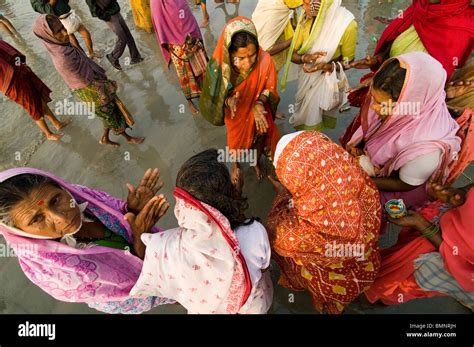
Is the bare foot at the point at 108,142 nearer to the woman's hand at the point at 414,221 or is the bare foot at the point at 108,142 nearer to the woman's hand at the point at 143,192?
the woman's hand at the point at 143,192

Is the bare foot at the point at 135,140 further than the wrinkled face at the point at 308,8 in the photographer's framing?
Yes

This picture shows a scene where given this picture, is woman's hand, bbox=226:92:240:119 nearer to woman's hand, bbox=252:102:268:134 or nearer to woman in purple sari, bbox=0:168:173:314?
woman's hand, bbox=252:102:268:134

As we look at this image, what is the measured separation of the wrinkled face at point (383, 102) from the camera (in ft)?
5.64

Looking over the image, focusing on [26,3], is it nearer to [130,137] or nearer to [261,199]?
[130,137]

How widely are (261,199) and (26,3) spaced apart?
770 centimetres

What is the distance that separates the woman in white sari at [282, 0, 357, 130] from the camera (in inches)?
94.3

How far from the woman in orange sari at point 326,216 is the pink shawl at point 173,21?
2.60 metres

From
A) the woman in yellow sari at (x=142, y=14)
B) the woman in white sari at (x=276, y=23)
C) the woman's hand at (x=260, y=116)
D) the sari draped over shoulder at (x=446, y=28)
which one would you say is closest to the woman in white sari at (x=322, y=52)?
the woman in white sari at (x=276, y=23)

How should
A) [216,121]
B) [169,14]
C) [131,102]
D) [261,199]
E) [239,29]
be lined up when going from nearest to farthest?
[239,29] < [216,121] < [261,199] < [169,14] < [131,102]

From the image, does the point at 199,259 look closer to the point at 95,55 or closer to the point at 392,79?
the point at 392,79

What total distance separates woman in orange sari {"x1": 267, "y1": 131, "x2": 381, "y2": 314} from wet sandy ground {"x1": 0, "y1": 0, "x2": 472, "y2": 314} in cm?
82

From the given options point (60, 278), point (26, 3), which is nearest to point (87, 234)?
point (60, 278)

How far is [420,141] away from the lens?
67.2 inches

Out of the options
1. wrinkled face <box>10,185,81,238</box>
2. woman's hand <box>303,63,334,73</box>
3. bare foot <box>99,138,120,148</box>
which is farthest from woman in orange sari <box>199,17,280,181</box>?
bare foot <box>99,138,120,148</box>
